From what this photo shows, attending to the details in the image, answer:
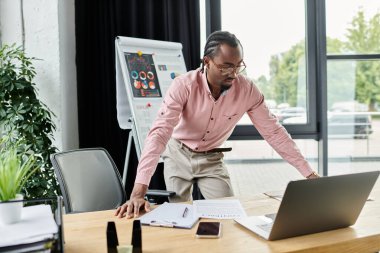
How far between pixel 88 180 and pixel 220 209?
76cm

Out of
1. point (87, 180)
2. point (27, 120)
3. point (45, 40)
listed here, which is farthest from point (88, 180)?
point (45, 40)

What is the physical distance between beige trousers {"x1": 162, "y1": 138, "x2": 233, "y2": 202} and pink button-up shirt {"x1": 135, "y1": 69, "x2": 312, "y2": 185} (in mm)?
65

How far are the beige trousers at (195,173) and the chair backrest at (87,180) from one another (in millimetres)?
415

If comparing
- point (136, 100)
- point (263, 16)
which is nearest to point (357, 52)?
point (263, 16)

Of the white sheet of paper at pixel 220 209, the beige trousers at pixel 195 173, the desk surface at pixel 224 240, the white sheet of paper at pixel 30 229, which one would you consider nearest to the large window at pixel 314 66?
the beige trousers at pixel 195 173

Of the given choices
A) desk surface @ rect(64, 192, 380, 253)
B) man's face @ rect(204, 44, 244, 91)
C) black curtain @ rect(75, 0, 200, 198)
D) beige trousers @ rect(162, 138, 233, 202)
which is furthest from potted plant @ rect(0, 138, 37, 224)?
black curtain @ rect(75, 0, 200, 198)

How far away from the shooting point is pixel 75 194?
184cm

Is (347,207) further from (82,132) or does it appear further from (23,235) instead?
(82,132)

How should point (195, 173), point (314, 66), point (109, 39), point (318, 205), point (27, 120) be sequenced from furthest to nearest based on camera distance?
point (314, 66) → point (109, 39) → point (27, 120) → point (195, 173) → point (318, 205)

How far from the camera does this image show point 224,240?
120 cm

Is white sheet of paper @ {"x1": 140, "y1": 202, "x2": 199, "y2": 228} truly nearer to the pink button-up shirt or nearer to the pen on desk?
the pen on desk

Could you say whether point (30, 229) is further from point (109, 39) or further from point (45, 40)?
point (109, 39)

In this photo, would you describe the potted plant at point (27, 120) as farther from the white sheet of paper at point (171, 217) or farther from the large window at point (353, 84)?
the large window at point (353, 84)

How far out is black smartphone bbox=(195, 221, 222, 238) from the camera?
122cm
